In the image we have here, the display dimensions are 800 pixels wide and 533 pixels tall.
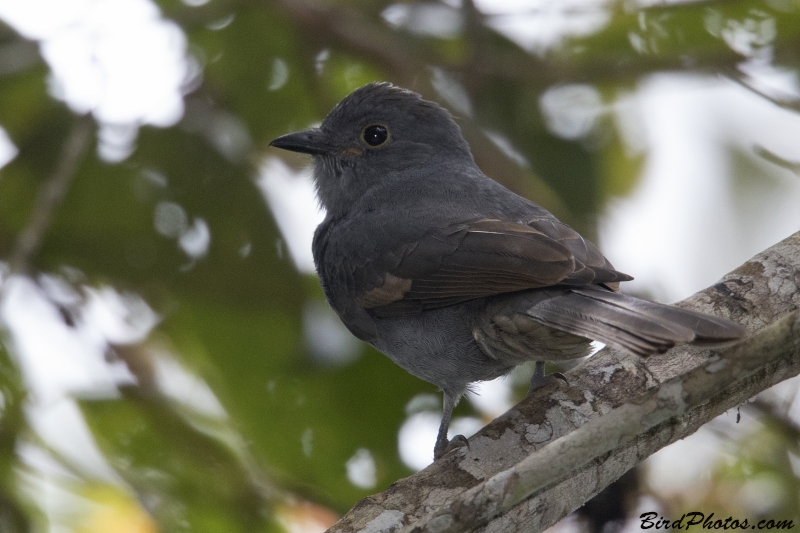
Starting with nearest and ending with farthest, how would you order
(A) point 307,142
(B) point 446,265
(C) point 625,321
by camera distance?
(C) point 625,321
(B) point 446,265
(A) point 307,142

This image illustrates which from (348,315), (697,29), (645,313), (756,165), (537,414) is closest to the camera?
(645,313)

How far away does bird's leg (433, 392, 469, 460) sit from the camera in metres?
3.26

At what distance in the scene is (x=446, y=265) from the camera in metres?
3.53

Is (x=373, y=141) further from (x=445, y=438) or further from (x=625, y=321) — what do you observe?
(x=625, y=321)

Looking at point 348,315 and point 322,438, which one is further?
point 322,438

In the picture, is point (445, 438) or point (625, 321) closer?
point (625, 321)

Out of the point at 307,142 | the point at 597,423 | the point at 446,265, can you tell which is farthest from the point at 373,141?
the point at 597,423

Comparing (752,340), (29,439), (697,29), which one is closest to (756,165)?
(697,29)

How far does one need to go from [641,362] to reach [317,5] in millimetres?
3224

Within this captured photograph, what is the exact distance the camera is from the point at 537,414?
326 centimetres

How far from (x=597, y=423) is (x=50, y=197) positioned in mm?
3186

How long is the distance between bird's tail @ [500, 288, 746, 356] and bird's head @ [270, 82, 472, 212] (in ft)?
5.45

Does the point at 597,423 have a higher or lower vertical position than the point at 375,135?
lower

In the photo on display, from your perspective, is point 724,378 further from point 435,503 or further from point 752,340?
point 435,503
